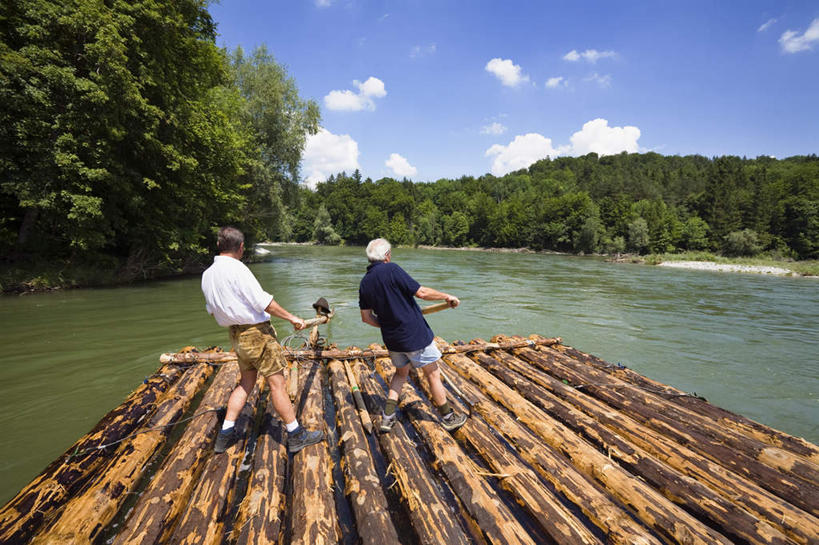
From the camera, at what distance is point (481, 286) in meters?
20.3

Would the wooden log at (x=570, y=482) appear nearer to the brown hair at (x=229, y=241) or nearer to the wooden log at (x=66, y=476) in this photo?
the brown hair at (x=229, y=241)

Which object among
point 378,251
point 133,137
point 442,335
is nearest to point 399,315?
point 378,251

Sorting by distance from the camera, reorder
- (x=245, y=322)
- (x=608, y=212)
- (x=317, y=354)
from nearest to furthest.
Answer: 1. (x=245, y=322)
2. (x=317, y=354)
3. (x=608, y=212)

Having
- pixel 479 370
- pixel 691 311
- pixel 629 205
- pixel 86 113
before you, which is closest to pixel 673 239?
pixel 629 205

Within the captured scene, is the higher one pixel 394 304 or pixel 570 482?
pixel 394 304

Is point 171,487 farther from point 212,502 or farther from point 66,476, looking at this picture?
point 66,476

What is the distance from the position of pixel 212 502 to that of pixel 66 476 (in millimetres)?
1430

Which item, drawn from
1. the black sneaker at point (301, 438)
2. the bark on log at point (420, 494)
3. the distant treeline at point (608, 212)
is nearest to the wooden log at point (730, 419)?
the bark on log at point (420, 494)

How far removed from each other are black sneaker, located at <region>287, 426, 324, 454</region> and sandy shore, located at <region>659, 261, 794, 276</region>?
1959 inches

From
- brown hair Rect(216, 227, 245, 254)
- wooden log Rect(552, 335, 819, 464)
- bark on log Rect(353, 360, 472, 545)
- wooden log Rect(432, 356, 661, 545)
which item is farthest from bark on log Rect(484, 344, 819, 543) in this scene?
brown hair Rect(216, 227, 245, 254)

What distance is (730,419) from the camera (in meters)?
3.98

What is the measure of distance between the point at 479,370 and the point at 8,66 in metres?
16.4

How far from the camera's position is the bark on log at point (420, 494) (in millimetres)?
2278

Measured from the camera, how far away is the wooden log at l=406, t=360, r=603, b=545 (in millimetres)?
2314
